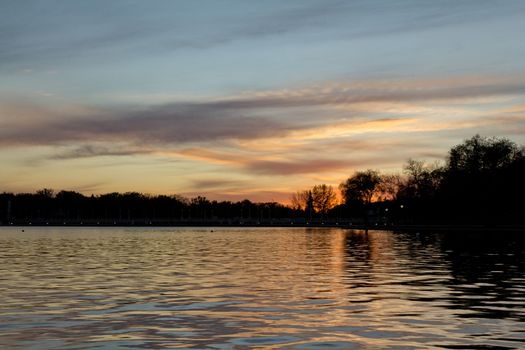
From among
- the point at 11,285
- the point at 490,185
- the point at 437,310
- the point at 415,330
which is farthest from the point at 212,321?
the point at 490,185

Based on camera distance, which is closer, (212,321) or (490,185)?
(212,321)

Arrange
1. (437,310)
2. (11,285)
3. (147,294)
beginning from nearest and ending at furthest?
(437,310)
(147,294)
(11,285)

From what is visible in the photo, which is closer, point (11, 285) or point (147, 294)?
point (147, 294)

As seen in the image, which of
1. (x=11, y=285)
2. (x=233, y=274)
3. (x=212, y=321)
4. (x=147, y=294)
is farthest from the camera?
(x=233, y=274)

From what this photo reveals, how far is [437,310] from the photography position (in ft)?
90.6

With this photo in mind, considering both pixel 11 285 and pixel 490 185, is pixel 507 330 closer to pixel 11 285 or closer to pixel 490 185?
pixel 11 285

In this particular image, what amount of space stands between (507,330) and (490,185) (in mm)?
148366

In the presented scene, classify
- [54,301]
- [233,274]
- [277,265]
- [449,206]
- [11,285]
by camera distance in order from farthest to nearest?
1. [449,206]
2. [277,265]
3. [233,274]
4. [11,285]
5. [54,301]

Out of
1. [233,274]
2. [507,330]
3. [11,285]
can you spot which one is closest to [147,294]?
[11,285]

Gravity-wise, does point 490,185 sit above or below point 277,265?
above

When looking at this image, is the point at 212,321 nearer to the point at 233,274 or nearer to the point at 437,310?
the point at 437,310

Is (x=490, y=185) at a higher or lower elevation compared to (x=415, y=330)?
higher

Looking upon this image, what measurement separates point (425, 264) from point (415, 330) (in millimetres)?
34463

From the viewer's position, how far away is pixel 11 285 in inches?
1502
